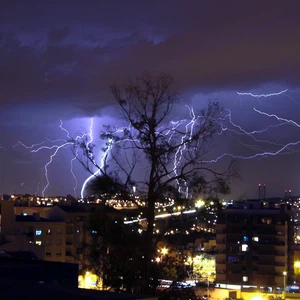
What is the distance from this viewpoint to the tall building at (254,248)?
44250 mm

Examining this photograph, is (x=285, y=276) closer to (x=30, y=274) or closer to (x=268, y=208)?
(x=268, y=208)

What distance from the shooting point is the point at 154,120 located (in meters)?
12.4

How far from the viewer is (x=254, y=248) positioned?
149 ft

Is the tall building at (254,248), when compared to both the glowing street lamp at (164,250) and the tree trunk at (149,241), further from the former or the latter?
the tree trunk at (149,241)

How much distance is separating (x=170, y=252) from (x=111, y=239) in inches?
44.0

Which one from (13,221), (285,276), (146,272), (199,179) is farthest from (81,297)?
(13,221)

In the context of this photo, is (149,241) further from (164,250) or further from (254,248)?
(254,248)

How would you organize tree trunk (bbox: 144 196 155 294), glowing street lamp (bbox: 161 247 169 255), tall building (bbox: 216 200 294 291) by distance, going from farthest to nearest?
tall building (bbox: 216 200 294 291) → glowing street lamp (bbox: 161 247 169 255) → tree trunk (bbox: 144 196 155 294)

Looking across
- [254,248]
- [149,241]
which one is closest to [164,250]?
[149,241]

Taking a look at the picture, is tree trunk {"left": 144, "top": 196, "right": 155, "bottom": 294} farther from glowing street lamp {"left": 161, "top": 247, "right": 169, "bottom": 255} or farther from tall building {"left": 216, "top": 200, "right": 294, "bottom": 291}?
tall building {"left": 216, "top": 200, "right": 294, "bottom": 291}

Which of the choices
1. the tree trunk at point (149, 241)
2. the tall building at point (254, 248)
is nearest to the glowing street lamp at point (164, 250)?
the tree trunk at point (149, 241)

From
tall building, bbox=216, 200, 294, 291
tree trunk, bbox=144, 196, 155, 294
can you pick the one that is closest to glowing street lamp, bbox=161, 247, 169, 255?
tree trunk, bbox=144, 196, 155, 294

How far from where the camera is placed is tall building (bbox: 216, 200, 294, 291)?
4425cm

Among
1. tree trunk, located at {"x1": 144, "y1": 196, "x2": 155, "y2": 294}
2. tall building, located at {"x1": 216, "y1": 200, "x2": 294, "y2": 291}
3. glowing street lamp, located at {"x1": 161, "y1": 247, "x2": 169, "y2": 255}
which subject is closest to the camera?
tree trunk, located at {"x1": 144, "y1": 196, "x2": 155, "y2": 294}
